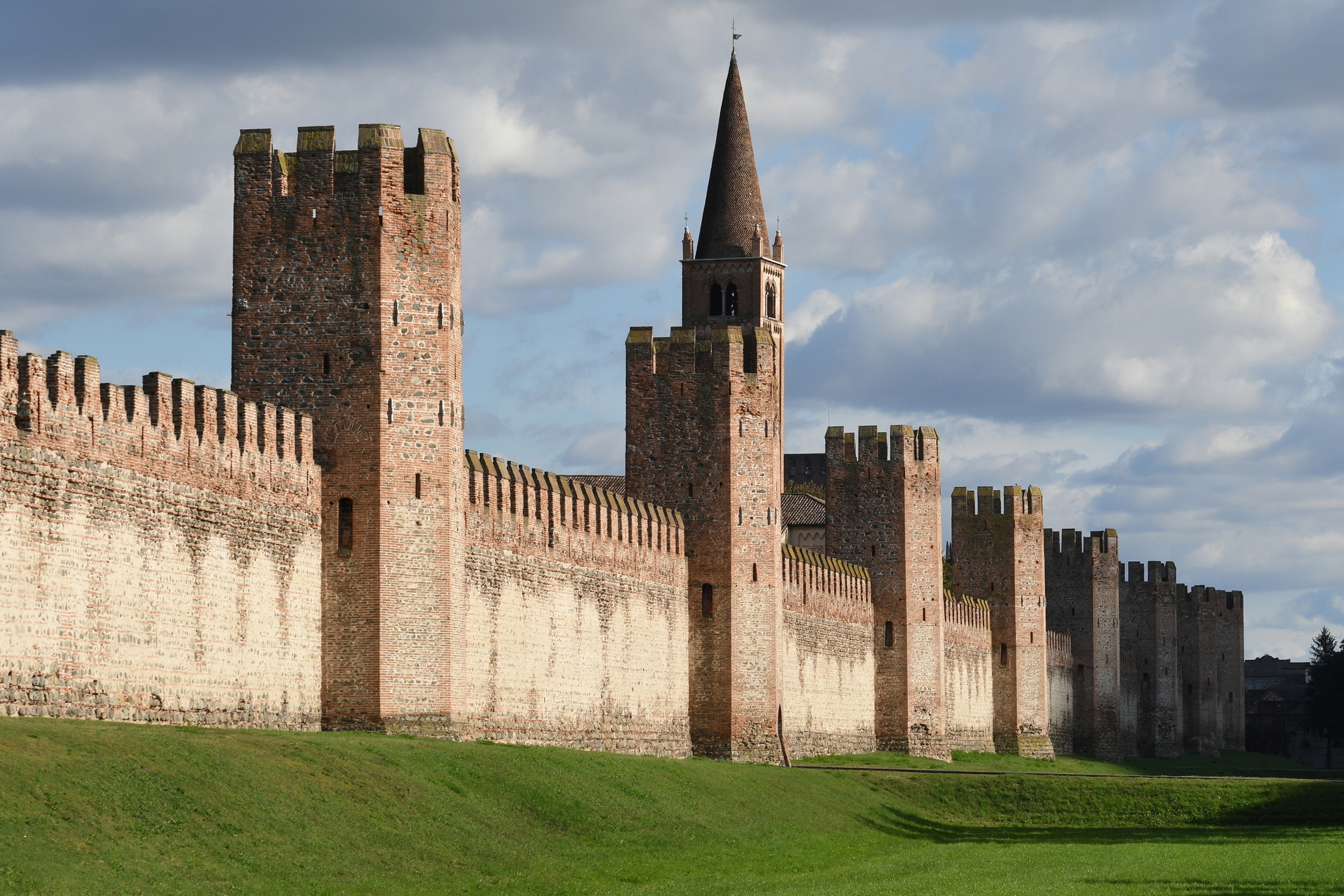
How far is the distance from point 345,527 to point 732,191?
76022 millimetres

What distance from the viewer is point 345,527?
109ft

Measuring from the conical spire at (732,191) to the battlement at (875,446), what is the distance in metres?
40.8

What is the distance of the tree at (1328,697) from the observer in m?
113

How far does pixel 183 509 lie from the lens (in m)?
28.9

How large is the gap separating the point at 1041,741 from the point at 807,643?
2488 cm

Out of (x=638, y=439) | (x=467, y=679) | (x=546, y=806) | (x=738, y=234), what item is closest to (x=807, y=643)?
(x=638, y=439)

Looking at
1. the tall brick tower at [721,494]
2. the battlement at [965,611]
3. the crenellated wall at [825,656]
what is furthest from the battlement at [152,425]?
the battlement at [965,611]

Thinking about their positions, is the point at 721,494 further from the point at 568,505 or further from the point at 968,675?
the point at 968,675

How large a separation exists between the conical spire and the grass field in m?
62.7

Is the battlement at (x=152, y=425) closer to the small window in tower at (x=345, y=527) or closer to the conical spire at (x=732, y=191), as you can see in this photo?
the small window in tower at (x=345, y=527)

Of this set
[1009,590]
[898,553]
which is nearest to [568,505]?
[898,553]

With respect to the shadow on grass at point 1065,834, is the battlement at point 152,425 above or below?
above

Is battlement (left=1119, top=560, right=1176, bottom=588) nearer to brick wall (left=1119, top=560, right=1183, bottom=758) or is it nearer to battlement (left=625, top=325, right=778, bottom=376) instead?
brick wall (left=1119, top=560, right=1183, bottom=758)

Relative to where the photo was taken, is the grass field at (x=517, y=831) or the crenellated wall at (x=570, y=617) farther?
the crenellated wall at (x=570, y=617)
